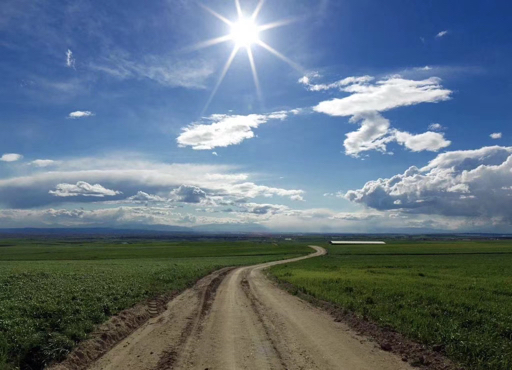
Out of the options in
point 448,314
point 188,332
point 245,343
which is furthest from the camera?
point 448,314

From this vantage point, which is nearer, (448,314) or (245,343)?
(245,343)

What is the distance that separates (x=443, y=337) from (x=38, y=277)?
29.0m

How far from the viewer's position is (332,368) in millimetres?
11320

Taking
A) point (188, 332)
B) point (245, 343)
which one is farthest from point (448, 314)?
point (188, 332)

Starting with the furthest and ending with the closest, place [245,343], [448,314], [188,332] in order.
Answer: [448,314] → [188,332] → [245,343]

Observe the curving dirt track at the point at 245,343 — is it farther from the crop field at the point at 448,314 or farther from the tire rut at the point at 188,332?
the crop field at the point at 448,314

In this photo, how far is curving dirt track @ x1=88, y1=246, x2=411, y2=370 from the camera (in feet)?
38.7

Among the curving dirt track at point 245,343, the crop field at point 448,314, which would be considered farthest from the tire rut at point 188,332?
the crop field at point 448,314

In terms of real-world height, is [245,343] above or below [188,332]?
above

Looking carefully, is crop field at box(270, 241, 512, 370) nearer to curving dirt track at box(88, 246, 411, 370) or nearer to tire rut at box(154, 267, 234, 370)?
curving dirt track at box(88, 246, 411, 370)

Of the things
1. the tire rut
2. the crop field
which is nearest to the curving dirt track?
the tire rut

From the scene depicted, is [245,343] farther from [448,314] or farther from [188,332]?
[448,314]

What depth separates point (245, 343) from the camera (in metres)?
13.8

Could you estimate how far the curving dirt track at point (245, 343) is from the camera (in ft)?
38.7
